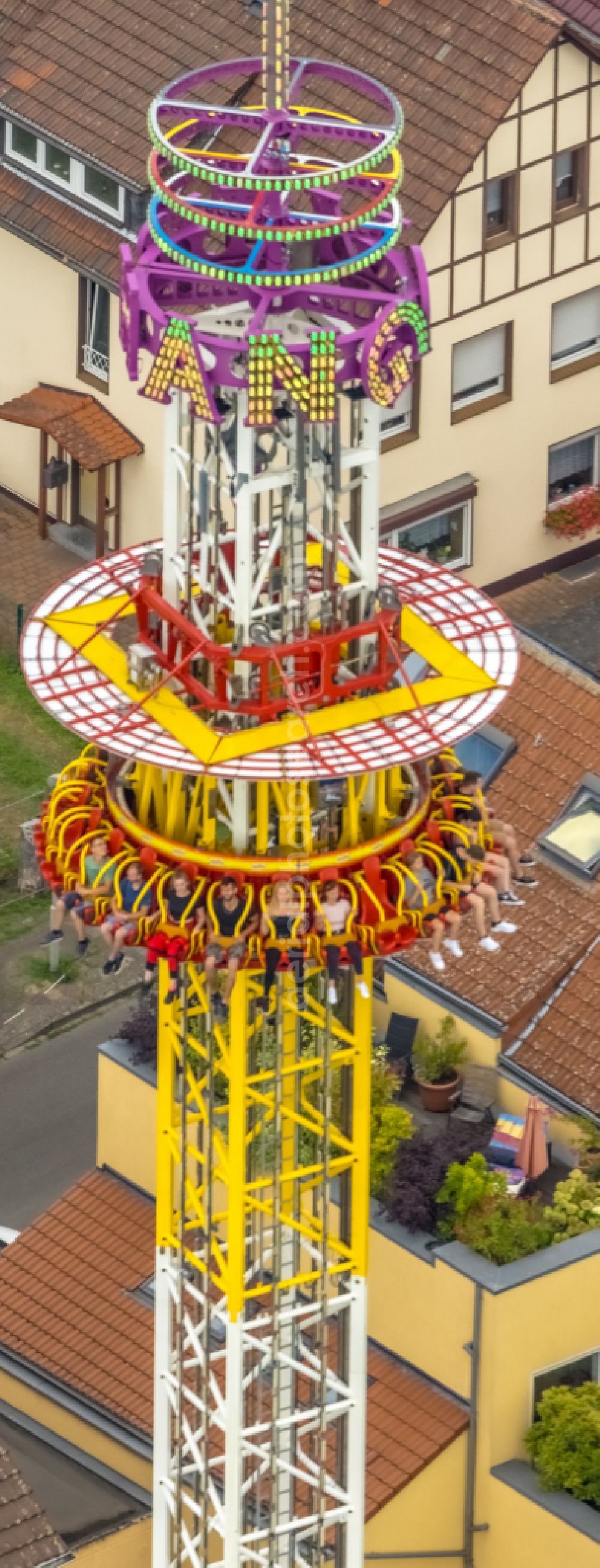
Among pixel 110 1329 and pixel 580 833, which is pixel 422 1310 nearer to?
pixel 110 1329

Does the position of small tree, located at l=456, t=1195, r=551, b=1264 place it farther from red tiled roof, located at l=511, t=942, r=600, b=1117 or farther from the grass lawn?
the grass lawn

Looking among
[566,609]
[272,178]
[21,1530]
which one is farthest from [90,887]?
[566,609]

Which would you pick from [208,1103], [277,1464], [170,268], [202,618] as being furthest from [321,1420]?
[170,268]

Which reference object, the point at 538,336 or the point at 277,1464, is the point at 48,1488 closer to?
the point at 277,1464

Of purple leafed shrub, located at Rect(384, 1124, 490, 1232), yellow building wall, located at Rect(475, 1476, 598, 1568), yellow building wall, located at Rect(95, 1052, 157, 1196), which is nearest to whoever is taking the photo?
yellow building wall, located at Rect(475, 1476, 598, 1568)

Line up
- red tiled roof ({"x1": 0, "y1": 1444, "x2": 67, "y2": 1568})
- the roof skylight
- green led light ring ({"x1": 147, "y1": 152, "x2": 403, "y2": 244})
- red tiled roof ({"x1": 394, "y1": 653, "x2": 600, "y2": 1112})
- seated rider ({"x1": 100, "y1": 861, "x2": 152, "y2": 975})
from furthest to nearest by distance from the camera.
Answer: the roof skylight, red tiled roof ({"x1": 394, "y1": 653, "x2": 600, "y2": 1112}), red tiled roof ({"x1": 0, "y1": 1444, "x2": 67, "y2": 1568}), seated rider ({"x1": 100, "y1": 861, "x2": 152, "y2": 975}), green led light ring ({"x1": 147, "y1": 152, "x2": 403, "y2": 244})

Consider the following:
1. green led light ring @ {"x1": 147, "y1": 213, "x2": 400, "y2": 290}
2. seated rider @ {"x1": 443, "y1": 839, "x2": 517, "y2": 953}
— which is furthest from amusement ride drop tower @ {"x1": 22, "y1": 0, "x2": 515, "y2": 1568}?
seated rider @ {"x1": 443, "y1": 839, "x2": 517, "y2": 953}
